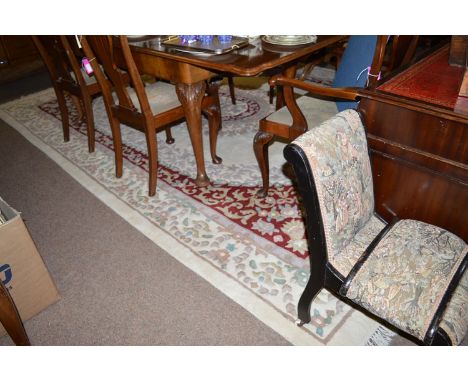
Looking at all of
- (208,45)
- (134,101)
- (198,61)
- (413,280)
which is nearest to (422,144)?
(413,280)

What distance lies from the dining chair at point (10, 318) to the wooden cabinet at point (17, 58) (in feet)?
13.6

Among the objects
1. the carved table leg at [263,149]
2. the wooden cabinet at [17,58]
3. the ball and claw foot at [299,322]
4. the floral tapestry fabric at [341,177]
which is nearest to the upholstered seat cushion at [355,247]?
the floral tapestry fabric at [341,177]

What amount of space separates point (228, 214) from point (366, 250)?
96 cm

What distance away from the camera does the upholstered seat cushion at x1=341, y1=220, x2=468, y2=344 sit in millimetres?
1021

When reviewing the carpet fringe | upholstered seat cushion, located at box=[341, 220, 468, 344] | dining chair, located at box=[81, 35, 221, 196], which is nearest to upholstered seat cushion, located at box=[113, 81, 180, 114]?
dining chair, located at box=[81, 35, 221, 196]

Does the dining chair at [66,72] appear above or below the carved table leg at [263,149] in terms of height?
above

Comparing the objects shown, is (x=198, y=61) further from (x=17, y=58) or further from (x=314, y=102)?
(x=17, y=58)

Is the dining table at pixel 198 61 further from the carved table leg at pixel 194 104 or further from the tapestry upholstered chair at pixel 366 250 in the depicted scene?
the tapestry upholstered chair at pixel 366 250

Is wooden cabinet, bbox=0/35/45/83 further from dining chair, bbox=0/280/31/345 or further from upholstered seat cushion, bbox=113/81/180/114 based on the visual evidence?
dining chair, bbox=0/280/31/345

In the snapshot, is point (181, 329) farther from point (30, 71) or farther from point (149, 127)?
point (30, 71)

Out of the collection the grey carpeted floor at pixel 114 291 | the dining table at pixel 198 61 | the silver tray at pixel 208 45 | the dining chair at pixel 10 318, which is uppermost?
the silver tray at pixel 208 45

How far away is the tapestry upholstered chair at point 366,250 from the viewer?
1.03 meters

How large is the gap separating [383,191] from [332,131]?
44cm

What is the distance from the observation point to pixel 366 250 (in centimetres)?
122
